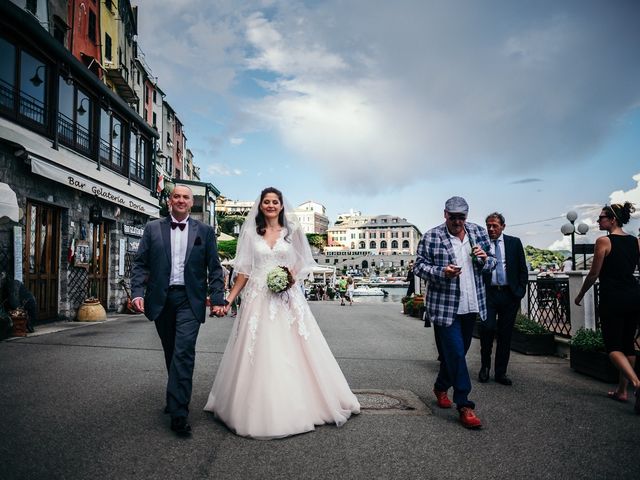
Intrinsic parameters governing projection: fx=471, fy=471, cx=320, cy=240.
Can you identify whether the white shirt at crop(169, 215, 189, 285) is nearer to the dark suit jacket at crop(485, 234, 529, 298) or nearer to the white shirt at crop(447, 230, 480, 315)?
the white shirt at crop(447, 230, 480, 315)

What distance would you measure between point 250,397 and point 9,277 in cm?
945

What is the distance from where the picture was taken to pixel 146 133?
72.8 feet

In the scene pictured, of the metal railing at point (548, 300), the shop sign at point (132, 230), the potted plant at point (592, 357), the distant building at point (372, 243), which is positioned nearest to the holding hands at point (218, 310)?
the potted plant at point (592, 357)

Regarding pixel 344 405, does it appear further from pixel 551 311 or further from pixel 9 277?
pixel 9 277

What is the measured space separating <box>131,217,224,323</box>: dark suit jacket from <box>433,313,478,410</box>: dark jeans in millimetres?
2222

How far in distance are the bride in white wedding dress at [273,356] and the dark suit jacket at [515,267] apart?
2827 millimetres

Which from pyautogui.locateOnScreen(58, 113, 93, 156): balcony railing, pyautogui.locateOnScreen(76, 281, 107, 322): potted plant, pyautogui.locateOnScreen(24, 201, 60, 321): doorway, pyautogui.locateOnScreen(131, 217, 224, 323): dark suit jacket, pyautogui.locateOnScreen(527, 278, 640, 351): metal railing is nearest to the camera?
pyautogui.locateOnScreen(131, 217, 224, 323): dark suit jacket

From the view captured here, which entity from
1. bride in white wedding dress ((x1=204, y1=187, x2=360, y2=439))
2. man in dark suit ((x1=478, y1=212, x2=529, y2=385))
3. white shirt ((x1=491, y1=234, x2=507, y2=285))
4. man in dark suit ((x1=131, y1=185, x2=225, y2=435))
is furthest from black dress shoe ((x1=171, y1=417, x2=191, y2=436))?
white shirt ((x1=491, y1=234, x2=507, y2=285))

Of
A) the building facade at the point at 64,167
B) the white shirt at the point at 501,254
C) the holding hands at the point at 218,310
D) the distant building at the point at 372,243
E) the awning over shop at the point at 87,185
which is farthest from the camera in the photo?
the distant building at the point at 372,243

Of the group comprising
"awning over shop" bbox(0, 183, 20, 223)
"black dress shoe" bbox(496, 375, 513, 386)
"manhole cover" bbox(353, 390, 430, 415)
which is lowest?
"black dress shoe" bbox(496, 375, 513, 386)

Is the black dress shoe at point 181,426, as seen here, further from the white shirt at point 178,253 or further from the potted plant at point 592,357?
the potted plant at point 592,357

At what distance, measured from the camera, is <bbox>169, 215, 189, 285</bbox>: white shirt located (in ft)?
14.3

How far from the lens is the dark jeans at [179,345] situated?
158 inches

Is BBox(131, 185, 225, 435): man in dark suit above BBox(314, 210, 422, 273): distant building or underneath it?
underneath
